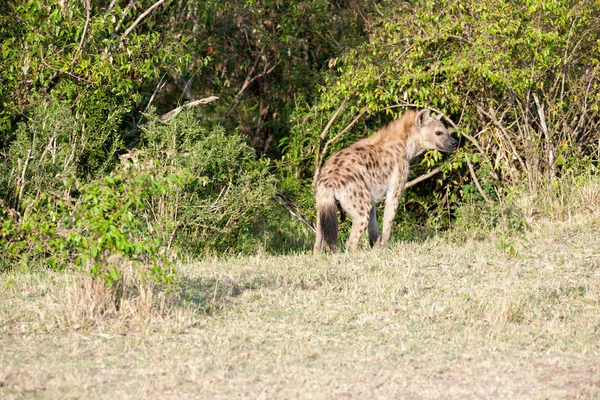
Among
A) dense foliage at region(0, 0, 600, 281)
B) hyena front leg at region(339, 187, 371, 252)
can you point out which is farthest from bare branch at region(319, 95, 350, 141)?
hyena front leg at region(339, 187, 371, 252)

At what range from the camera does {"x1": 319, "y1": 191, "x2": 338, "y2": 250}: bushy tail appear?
753 centimetres

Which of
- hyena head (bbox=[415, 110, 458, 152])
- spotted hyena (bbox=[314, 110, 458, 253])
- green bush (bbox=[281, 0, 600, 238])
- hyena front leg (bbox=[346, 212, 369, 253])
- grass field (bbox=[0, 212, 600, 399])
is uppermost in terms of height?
green bush (bbox=[281, 0, 600, 238])

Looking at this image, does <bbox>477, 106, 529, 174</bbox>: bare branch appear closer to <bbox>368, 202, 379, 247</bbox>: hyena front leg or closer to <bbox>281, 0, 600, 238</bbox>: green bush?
<bbox>281, 0, 600, 238</bbox>: green bush

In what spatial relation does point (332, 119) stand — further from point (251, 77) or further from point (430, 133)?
point (251, 77)

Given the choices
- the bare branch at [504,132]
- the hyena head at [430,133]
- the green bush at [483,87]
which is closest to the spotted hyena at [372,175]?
the hyena head at [430,133]

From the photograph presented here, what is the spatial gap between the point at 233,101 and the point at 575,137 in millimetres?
4573

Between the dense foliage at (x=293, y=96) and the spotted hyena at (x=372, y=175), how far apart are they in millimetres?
506

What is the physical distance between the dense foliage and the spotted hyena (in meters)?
0.51

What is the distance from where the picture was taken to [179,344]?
4.87 metres

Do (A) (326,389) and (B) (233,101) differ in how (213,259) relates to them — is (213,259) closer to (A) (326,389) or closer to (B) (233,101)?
(A) (326,389)

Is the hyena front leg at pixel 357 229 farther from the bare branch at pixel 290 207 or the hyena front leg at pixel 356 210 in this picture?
the bare branch at pixel 290 207

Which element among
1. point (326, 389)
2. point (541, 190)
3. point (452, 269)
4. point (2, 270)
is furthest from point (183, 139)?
point (326, 389)

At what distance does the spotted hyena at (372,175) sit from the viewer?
7.73 meters

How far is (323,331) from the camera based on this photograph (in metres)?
5.17
